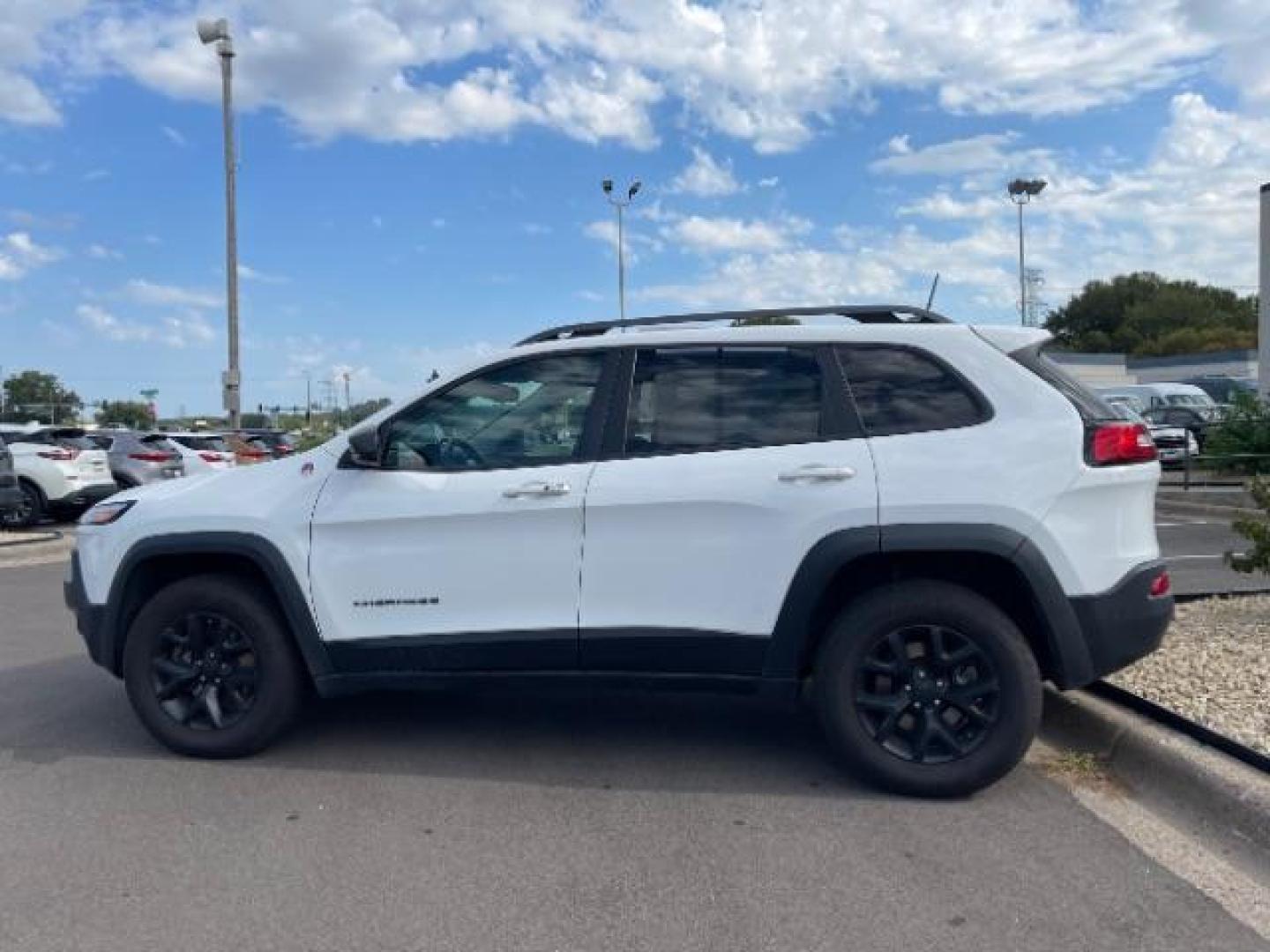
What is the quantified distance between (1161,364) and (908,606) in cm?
7046

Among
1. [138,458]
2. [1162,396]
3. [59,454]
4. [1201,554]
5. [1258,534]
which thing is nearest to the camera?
[1258,534]

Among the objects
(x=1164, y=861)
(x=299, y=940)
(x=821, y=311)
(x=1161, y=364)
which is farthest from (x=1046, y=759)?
(x=1161, y=364)

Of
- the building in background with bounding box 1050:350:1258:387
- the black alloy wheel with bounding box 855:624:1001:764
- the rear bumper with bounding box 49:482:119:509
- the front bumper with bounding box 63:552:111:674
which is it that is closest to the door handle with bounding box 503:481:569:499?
the black alloy wheel with bounding box 855:624:1001:764

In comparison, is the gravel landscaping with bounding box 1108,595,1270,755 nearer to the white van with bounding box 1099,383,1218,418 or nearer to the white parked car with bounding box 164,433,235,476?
the white parked car with bounding box 164,433,235,476

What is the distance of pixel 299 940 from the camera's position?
10.9ft

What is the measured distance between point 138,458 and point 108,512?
1525 centimetres

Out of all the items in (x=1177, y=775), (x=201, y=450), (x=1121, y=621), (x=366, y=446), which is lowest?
(x=1177, y=775)

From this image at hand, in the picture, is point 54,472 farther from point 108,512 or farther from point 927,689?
point 927,689

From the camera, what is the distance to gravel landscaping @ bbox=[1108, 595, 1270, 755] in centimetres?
468

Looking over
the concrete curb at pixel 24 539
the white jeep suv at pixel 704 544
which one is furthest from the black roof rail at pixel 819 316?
the concrete curb at pixel 24 539

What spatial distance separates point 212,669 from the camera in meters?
4.95

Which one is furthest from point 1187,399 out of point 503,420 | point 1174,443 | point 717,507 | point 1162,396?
point 503,420

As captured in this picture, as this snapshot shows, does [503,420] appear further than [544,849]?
Yes

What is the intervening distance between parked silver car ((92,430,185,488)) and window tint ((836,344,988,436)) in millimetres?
16443
